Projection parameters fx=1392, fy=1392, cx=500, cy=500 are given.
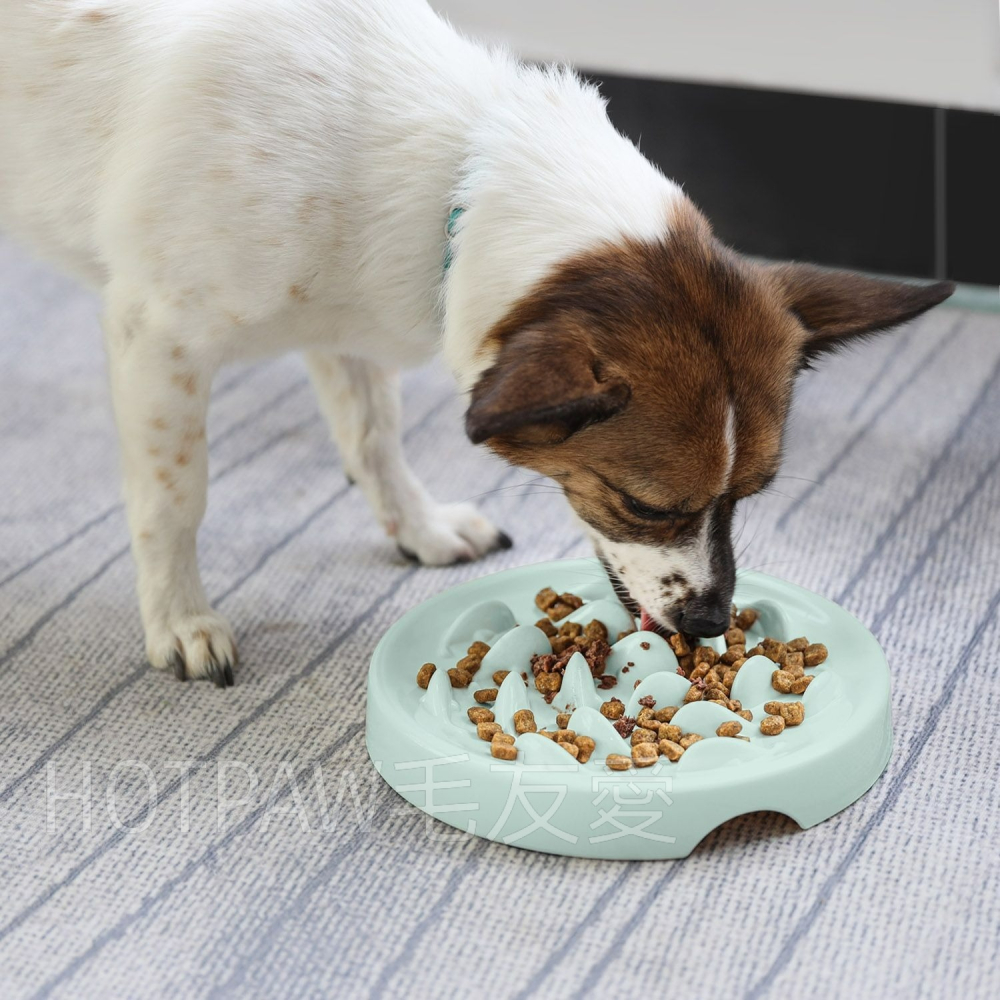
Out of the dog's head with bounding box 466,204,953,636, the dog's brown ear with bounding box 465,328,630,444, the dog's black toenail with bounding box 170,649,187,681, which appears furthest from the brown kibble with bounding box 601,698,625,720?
the dog's black toenail with bounding box 170,649,187,681

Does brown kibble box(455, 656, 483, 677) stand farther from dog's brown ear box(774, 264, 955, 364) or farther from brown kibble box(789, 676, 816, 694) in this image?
dog's brown ear box(774, 264, 955, 364)

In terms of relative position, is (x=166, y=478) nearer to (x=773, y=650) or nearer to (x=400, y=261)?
(x=400, y=261)

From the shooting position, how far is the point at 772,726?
1.76m

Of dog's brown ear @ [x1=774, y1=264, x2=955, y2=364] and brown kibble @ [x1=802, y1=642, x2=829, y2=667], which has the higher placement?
dog's brown ear @ [x1=774, y1=264, x2=955, y2=364]

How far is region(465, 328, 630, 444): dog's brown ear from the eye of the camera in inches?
58.6

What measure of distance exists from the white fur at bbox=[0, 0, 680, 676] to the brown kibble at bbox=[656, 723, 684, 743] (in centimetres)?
51

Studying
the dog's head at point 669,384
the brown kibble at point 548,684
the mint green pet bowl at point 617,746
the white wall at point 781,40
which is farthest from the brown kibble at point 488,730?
the white wall at point 781,40

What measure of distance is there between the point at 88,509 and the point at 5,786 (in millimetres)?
834

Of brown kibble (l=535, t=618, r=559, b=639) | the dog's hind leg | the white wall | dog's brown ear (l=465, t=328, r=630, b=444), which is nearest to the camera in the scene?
dog's brown ear (l=465, t=328, r=630, b=444)

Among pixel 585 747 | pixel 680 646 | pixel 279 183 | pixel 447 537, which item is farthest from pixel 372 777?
pixel 279 183

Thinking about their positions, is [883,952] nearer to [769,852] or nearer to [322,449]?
[769,852]

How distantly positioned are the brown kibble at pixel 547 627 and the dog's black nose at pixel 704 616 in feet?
0.85

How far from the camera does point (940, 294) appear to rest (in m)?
1.81

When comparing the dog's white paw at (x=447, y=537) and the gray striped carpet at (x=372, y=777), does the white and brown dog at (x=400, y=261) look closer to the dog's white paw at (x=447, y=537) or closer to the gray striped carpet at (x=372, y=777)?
the gray striped carpet at (x=372, y=777)
